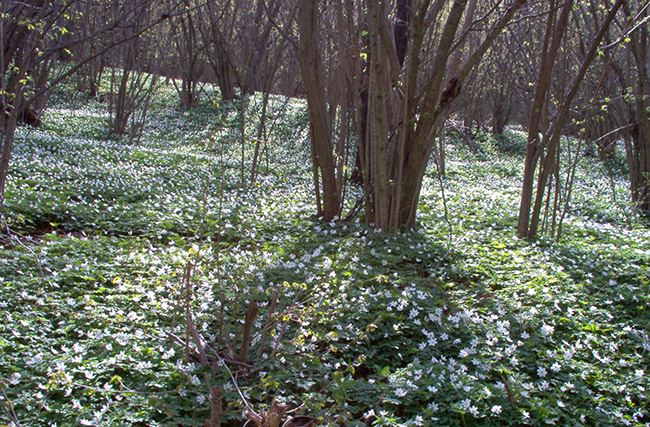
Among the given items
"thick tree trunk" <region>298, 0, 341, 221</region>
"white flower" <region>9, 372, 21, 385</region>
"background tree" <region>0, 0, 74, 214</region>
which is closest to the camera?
"white flower" <region>9, 372, 21, 385</region>

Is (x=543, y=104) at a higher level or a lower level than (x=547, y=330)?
higher

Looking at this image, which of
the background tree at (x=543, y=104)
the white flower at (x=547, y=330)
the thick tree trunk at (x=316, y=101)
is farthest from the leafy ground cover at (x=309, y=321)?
the background tree at (x=543, y=104)

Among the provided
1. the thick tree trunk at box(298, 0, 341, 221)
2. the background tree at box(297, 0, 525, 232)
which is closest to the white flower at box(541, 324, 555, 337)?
the background tree at box(297, 0, 525, 232)

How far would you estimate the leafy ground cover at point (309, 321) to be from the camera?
2336 mm

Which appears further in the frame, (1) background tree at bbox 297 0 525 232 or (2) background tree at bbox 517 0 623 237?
(2) background tree at bbox 517 0 623 237

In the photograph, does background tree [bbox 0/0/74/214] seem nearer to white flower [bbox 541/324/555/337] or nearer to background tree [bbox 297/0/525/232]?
background tree [bbox 297/0/525/232]

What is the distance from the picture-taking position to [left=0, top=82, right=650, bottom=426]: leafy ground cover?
234 cm

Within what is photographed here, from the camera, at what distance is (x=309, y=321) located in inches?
113

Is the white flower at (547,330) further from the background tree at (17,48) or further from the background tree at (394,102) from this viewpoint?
the background tree at (17,48)

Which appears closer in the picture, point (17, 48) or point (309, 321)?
point (309, 321)

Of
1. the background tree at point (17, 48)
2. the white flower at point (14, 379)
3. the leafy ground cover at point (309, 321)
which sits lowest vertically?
the white flower at point (14, 379)

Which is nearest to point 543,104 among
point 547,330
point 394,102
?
point 394,102

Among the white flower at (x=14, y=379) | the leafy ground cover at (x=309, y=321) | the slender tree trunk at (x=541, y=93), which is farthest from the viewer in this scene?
the slender tree trunk at (x=541, y=93)

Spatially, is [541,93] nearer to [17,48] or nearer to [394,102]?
[394,102]
